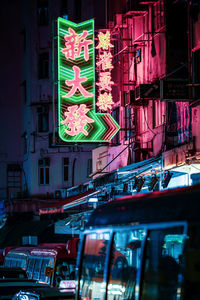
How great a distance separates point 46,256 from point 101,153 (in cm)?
960

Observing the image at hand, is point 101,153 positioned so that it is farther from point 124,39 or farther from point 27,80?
point 27,80

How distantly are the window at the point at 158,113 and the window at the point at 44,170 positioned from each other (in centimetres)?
2177

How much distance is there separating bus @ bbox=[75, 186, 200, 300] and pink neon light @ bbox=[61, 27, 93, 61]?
13.8m

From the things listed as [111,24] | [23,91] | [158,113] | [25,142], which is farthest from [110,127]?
[23,91]

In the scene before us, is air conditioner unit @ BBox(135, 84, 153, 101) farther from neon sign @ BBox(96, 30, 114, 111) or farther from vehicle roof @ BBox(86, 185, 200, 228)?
vehicle roof @ BBox(86, 185, 200, 228)

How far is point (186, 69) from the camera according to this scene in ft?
61.4

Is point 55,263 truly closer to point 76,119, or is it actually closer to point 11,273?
point 11,273

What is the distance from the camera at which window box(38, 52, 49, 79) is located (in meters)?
42.8

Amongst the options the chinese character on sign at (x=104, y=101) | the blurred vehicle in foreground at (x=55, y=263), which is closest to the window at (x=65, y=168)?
the chinese character on sign at (x=104, y=101)

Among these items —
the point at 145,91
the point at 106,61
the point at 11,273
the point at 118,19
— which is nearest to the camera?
the point at 11,273

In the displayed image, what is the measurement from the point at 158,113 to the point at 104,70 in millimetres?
3260

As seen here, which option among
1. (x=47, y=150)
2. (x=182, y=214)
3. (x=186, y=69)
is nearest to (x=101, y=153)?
(x=186, y=69)

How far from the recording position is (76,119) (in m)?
22.0

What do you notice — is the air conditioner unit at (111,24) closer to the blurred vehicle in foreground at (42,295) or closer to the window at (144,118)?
the window at (144,118)
